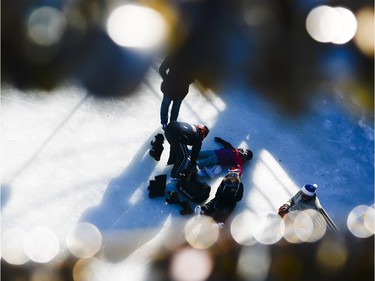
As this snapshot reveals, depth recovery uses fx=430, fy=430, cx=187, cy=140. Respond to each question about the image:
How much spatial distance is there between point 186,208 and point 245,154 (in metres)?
0.80

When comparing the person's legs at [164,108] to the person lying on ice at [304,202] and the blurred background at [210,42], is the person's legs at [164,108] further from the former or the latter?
the blurred background at [210,42]

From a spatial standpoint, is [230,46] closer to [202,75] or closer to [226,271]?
[202,75]

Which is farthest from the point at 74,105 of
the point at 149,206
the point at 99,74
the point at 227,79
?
the point at 227,79

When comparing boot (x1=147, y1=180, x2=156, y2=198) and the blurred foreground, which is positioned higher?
the blurred foreground

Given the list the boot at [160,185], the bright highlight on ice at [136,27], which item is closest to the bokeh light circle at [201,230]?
the boot at [160,185]

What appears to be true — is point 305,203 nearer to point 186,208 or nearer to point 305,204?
point 305,204

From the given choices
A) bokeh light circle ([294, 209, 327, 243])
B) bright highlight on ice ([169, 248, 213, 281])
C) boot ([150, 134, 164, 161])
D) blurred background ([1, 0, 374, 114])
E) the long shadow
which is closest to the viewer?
blurred background ([1, 0, 374, 114])

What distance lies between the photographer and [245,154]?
375 centimetres

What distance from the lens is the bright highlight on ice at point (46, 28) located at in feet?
2.41

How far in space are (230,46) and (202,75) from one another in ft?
0.32

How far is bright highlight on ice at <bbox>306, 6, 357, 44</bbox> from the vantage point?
0.89 meters

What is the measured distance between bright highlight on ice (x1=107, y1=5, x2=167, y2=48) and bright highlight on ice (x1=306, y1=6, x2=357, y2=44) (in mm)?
301

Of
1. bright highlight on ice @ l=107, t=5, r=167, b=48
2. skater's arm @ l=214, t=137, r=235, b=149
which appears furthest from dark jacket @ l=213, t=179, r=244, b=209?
bright highlight on ice @ l=107, t=5, r=167, b=48

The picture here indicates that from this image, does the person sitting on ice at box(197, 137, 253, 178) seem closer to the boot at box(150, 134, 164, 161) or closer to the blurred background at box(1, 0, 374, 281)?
the boot at box(150, 134, 164, 161)
